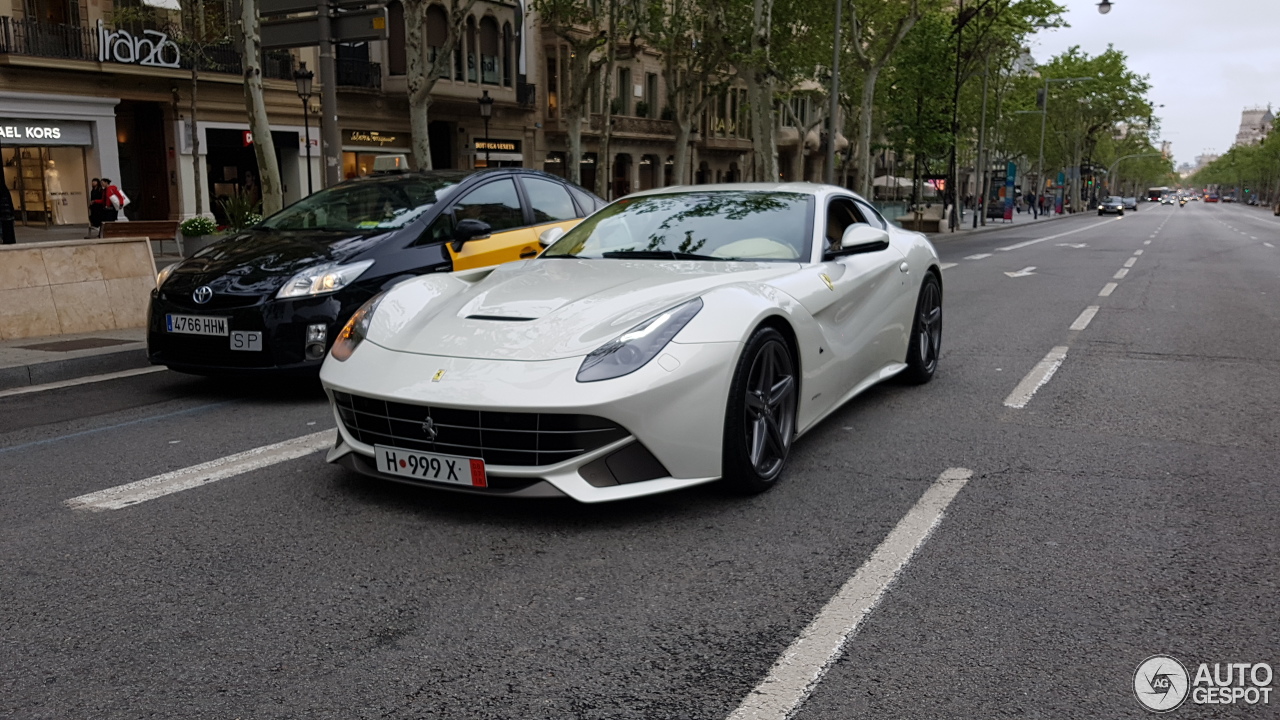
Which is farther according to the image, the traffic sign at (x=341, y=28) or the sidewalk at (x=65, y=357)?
the traffic sign at (x=341, y=28)

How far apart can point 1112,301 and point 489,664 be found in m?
12.2

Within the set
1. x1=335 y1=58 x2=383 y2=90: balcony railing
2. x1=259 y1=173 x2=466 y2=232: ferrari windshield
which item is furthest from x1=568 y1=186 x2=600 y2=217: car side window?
x1=335 y1=58 x2=383 y2=90: balcony railing

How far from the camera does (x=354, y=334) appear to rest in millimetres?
4723

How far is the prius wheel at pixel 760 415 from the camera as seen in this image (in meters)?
4.32

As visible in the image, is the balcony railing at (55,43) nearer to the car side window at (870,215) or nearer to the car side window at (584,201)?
the car side window at (584,201)

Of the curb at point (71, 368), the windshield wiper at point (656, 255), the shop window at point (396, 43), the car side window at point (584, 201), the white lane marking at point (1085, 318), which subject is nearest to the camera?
the windshield wiper at point (656, 255)

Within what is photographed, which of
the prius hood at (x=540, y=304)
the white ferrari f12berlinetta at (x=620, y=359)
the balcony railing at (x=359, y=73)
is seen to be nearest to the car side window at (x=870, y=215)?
the white ferrari f12berlinetta at (x=620, y=359)

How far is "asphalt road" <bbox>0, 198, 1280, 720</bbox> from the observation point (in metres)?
2.82

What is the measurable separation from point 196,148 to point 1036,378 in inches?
1053

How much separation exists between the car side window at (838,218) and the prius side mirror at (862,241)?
0.06m

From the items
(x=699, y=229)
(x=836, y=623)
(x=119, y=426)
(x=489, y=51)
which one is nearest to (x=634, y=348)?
(x=836, y=623)

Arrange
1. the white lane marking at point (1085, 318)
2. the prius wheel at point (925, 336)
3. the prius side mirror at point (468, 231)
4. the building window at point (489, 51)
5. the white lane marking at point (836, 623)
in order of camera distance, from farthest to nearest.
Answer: the building window at point (489, 51) → the white lane marking at point (1085, 318) → the prius side mirror at point (468, 231) → the prius wheel at point (925, 336) → the white lane marking at point (836, 623)

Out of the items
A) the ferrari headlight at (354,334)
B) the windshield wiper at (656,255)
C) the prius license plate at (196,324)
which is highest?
the windshield wiper at (656,255)

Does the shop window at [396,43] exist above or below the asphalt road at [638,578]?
above
